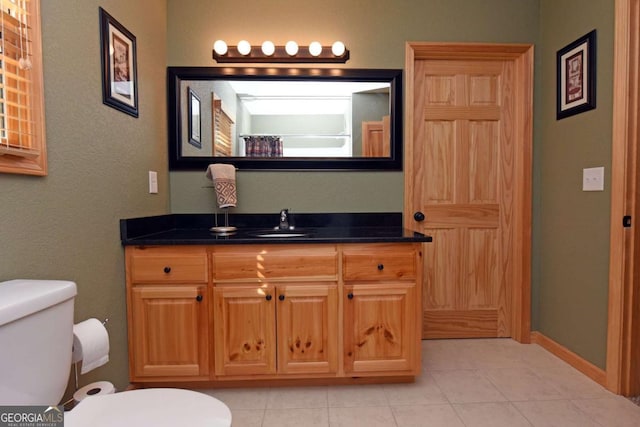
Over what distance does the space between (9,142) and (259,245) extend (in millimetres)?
1039

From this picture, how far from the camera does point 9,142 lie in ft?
3.68

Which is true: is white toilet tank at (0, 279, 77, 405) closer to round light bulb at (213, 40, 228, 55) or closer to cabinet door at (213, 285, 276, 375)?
cabinet door at (213, 285, 276, 375)

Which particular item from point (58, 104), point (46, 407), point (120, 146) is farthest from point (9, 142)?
point (46, 407)

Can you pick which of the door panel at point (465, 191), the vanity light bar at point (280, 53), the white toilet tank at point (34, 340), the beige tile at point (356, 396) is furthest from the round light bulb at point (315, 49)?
the beige tile at point (356, 396)

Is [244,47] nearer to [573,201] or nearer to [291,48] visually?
[291,48]

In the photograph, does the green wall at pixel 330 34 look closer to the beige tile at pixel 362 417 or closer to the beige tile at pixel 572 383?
the beige tile at pixel 362 417

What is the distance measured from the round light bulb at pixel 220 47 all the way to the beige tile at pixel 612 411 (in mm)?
2763

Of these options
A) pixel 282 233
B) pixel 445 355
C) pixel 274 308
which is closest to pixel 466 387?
pixel 445 355

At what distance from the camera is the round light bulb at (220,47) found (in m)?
2.28

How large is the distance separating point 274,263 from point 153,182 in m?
0.93

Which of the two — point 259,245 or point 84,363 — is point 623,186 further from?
point 84,363

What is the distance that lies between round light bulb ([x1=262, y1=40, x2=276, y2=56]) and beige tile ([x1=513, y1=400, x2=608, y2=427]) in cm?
240

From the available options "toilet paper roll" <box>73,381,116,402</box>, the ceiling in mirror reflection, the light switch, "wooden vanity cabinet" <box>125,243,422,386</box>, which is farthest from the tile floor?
the ceiling in mirror reflection

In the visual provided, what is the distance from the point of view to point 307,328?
1.86 meters
